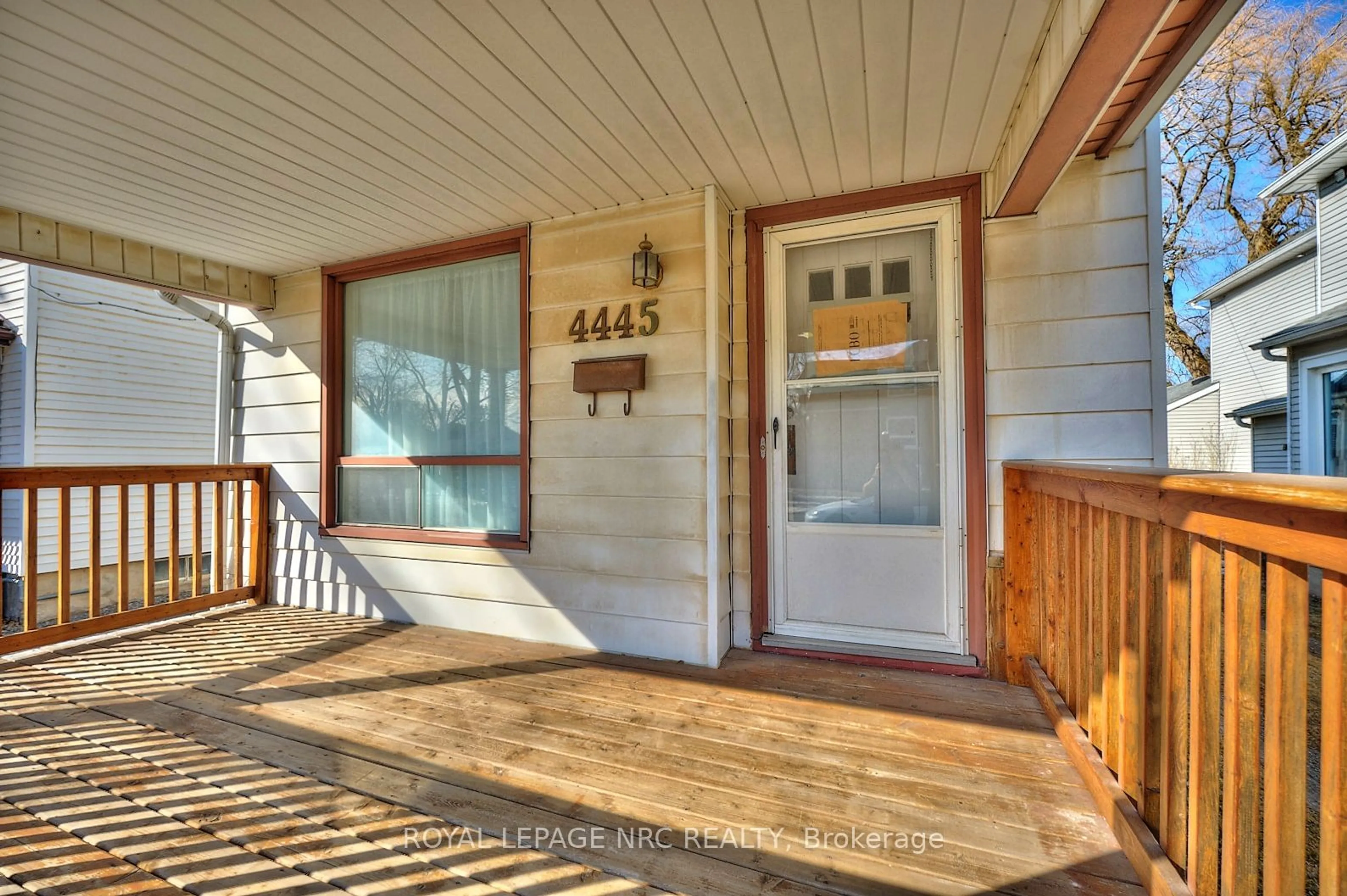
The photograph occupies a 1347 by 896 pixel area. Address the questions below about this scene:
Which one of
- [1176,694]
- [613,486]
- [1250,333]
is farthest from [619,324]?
[1250,333]

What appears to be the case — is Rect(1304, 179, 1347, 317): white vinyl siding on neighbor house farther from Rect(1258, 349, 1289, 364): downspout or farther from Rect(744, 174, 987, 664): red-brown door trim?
Rect(744, 174, 987, 664): red-brown door trim

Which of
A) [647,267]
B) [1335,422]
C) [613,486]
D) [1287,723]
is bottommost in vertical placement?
[1287,723]

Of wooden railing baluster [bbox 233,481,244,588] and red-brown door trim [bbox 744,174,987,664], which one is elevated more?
red-brown door trim [bbox 744,174,987,664]

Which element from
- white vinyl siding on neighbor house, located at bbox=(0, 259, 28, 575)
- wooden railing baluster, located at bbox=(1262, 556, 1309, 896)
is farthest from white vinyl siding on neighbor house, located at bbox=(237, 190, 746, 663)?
white vinyl siding on neighbor house, located at bbox=(0, 259, 28, 575)

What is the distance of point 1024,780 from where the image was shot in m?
1.71

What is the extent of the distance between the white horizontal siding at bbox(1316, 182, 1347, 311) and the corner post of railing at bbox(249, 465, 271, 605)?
1026 cm

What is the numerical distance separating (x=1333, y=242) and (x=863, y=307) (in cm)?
744

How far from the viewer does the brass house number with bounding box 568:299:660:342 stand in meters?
2.82

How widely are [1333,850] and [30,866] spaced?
2.67 m

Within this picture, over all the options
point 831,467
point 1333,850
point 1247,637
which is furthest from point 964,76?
point 1333,850

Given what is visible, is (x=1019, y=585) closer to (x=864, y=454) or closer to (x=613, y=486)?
(x=864, y=454)

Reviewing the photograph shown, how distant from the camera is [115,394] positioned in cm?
593

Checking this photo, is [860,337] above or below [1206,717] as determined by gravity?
above

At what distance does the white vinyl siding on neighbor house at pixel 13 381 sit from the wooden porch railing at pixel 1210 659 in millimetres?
8413
